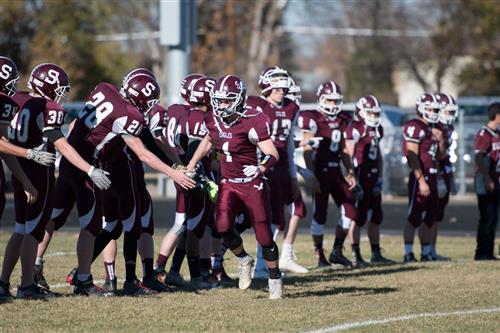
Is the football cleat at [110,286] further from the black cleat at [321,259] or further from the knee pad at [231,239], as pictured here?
the black cleat at [321,259]

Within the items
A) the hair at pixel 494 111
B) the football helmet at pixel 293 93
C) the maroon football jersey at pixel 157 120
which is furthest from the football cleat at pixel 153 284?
the hair at pixel 494 111

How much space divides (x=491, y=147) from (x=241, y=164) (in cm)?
532

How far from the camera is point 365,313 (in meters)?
9.09

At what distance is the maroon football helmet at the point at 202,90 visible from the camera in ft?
35.8

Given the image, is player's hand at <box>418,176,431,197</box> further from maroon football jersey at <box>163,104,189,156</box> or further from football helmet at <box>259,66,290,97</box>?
maroon football jersey at <box>163,104,189,156</box>

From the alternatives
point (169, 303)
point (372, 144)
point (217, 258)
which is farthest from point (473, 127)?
point (169, 303)

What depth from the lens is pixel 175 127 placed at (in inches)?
440

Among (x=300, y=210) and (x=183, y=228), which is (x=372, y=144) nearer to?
(x=300, y=210)

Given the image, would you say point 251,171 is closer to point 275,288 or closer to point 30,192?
point 275,288

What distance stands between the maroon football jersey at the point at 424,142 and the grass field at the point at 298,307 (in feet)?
6.28

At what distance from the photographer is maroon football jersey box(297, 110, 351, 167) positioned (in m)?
13.3

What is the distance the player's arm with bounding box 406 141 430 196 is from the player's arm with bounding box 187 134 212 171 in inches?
171

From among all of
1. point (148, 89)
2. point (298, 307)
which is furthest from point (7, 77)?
point (298, 307)

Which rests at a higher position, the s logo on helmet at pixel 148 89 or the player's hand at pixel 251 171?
the s logo on helmet at pixel 148 89
